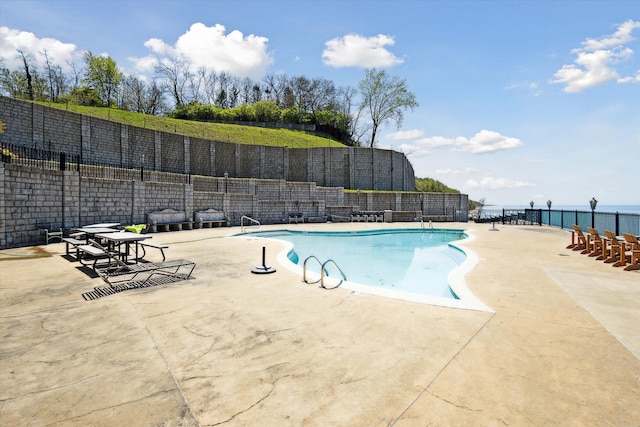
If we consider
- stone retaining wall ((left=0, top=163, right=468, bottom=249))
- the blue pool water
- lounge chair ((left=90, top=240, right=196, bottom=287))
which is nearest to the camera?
lounge chair ((left=90, top=240, right=196, bottom=287))

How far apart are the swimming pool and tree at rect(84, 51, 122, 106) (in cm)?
4846

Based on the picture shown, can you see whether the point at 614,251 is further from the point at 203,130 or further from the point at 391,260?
the point at 203,130

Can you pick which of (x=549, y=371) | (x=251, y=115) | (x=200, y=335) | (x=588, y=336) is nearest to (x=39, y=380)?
(x=200, y=335)

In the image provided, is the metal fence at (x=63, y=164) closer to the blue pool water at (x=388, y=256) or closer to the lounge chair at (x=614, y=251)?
the blue pool water at (x=388, y=256)

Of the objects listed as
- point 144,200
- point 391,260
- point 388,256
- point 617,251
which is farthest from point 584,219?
point 144,200

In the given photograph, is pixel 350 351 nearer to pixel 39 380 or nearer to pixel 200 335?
pixel 200 335

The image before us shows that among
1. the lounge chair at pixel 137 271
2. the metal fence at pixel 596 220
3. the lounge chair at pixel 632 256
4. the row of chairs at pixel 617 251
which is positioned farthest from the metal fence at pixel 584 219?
the lounge chair at pixel 137 271

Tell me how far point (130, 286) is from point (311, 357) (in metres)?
4.22

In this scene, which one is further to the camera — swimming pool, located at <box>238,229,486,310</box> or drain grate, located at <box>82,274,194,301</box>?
swimming pool, located at <box>238,229,486,310</box>

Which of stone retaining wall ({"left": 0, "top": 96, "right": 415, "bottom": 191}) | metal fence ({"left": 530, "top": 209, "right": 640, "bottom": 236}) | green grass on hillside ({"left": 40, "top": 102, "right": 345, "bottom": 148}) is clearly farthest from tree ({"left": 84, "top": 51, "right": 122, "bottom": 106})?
metal fence ({"left": 530, "top": 209, "right": 640, "bottom": 236})

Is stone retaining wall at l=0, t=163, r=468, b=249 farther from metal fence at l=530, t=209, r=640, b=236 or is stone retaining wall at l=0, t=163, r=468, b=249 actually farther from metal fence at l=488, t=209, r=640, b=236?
metal fence at l=530, t=209, r=640, b=236

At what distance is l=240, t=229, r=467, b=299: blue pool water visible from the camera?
27.1 feet

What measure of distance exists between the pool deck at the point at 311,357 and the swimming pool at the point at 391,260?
1.68ft

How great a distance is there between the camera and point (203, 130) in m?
37.4
